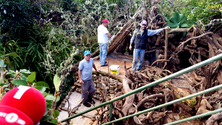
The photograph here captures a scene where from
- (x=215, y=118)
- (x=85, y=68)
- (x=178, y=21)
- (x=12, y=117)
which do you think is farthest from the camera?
(x=178, y=21)

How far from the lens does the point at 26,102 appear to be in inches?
32.3

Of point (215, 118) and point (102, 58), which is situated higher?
point (102, 58)

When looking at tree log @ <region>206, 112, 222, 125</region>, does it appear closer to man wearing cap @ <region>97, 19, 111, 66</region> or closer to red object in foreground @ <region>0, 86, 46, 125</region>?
red object in foreground @ <region>0, 86, 46, 125</region>

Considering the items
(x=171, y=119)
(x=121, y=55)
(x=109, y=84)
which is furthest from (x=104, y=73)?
(x=171, y=119)

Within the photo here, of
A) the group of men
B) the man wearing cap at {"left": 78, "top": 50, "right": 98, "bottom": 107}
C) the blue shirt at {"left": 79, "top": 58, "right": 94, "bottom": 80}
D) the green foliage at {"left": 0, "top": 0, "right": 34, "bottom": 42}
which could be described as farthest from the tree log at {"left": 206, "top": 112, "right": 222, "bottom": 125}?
the green foliage at {"left": 0, "top": 0, "right": 34, "bottom": 42}

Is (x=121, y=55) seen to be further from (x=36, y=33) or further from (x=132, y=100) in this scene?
(x=132, y=100)

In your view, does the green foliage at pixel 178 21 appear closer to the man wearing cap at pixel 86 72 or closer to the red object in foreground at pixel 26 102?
the man wearing cap at pixel 86 72

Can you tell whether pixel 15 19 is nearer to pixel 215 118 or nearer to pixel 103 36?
pixel 103 36

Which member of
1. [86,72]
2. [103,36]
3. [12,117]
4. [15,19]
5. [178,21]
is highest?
[15,19]

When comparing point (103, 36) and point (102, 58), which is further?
point (102, 58)

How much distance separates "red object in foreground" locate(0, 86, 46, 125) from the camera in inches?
31.7

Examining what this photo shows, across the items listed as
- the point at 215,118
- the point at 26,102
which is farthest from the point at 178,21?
the point at 26,102

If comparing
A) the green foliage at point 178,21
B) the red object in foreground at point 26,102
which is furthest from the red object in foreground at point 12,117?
the green foliage at point 178,21

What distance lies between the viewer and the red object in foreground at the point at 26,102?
81 cm
